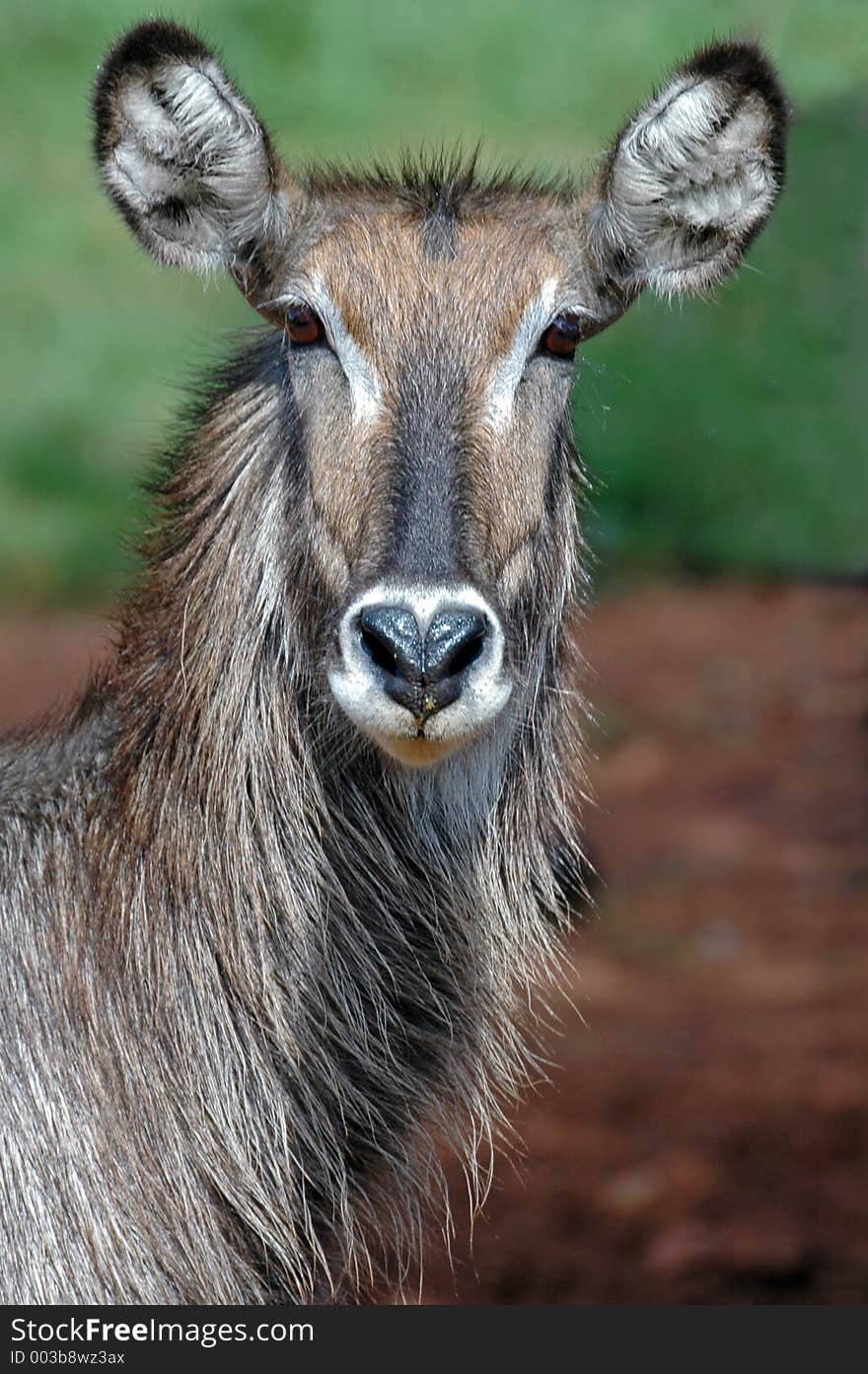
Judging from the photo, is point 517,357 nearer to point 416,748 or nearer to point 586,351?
point 416,748

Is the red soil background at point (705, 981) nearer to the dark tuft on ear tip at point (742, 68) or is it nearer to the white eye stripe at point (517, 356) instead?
the white eye stripe at point (517, 356)

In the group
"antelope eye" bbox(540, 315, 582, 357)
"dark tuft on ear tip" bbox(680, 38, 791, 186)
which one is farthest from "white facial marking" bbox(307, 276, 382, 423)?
"dark tuft on ear tip" bbox(680, 38, 791, 186)

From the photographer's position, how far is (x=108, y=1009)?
15.5 ft

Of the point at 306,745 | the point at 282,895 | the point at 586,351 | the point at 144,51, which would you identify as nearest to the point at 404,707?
the point at 306,745

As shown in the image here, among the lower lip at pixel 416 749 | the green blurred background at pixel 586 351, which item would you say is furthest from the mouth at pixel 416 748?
the green blurred background at pixel 586 351

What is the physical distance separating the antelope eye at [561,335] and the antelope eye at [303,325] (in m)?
0.59

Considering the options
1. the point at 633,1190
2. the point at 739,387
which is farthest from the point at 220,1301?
the point at 739,387

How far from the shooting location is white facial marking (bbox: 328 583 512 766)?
168 inches

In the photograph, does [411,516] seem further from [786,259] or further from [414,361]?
[786,259]

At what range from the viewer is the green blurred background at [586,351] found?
978cm

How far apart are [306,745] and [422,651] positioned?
0.88 meters

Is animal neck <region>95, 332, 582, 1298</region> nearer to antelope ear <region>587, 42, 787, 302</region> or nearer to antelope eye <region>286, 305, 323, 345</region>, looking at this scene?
antelope eye <region>286, 305, 323, 345</region>

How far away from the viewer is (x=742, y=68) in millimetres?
4961

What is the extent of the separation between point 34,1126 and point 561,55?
10400mm
